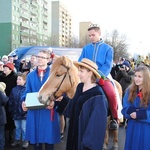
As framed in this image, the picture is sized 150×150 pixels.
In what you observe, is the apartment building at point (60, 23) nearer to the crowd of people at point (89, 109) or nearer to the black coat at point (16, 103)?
the black coat at point (16, 103)

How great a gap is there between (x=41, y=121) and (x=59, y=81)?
84cm

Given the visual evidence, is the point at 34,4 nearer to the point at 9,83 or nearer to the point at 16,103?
the point at 9,83

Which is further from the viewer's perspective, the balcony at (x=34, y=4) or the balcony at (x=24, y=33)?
the balcony at (x=34, y=4)

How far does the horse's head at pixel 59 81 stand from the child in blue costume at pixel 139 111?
0.92m

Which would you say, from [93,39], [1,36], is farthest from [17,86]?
[1,36]

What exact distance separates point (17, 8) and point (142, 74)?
66.9 meters

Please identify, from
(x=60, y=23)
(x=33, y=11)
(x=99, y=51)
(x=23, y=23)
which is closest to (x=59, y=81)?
(x=99, y=51)

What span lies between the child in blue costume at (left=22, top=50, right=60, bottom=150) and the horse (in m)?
0.44

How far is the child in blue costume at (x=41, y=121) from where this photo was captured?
13.4 feet

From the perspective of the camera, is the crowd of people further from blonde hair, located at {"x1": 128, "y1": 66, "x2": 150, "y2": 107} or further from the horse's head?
the horse's head

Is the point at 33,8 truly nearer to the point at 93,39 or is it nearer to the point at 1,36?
the point at 1,36

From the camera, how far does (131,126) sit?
3787 mm

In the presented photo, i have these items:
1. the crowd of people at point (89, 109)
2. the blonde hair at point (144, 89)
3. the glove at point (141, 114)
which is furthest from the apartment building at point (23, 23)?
the glove at point (141, 114)

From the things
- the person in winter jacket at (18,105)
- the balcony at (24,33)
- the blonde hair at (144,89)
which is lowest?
the person in winter jacket at (18,105)
